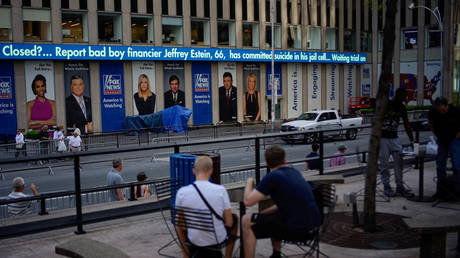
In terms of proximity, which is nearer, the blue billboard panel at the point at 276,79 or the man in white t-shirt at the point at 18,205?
the man in white t-shirt at the point at 18,205

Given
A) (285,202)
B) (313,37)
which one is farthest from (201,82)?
(285,202)

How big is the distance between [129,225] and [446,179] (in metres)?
5.67

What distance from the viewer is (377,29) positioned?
56.7 meters

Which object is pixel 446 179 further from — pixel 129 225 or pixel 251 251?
pixel 129 225

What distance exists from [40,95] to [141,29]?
376 inches

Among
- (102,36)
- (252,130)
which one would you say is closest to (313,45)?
(252,130)

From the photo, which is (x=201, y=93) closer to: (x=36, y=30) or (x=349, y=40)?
(x=36, y=30)

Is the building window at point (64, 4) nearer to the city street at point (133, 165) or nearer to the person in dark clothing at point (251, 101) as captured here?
the person in dark clothing at point (251, 101)

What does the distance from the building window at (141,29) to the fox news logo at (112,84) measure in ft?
10.9

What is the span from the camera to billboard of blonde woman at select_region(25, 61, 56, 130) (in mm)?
32719

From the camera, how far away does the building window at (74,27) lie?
112 ft

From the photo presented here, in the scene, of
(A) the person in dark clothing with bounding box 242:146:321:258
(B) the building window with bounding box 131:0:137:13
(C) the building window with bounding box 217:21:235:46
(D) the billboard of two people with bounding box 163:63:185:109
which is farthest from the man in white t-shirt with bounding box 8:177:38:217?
(C) the building window with bounding box 217:21:235:46

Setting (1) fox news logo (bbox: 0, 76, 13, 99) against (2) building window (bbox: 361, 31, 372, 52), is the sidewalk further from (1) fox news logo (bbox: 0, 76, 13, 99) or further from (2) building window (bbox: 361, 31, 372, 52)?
(2) building window (bbox: 361, 31, 372, 52)

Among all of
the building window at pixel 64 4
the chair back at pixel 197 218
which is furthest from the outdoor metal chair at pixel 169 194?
the building window at pixel 64 4
